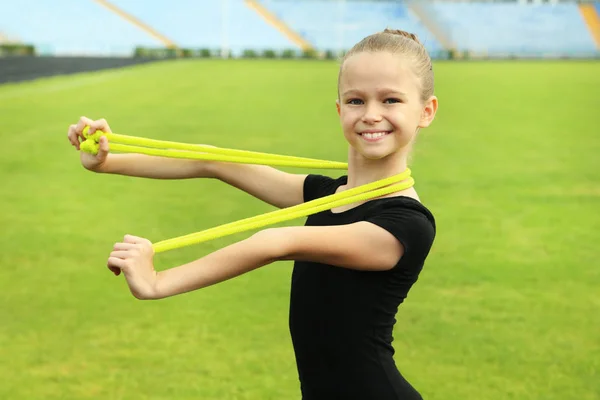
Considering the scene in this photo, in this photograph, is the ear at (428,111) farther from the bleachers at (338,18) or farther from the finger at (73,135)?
the bleachers at (338,18)

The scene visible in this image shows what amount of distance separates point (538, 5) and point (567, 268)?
6439 cm

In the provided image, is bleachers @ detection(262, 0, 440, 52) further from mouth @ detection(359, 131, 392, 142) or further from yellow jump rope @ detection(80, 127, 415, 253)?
mouth @ detection(359, 131, 392, 142)

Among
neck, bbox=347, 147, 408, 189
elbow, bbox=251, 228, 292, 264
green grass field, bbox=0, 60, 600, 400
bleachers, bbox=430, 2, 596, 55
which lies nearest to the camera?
elbow, bbox=251, 228, 292, 264

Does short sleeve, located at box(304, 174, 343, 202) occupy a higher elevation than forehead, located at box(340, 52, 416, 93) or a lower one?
lower

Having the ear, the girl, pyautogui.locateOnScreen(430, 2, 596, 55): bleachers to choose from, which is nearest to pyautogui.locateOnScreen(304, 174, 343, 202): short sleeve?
the girl

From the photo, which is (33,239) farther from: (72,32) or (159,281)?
(72,32)

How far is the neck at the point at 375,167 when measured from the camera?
2.88m

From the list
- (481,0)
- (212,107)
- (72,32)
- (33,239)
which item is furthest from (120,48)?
(33,239)

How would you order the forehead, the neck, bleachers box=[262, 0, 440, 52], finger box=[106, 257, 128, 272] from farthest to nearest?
bleachers box=[262, 0, 440, 52]
the neck
the forehead
finger box=[106, 257, 128, 272]

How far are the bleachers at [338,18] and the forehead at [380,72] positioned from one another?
61.0 metres

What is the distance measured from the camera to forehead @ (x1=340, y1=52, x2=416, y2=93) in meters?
2.74

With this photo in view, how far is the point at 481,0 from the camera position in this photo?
69.6 m

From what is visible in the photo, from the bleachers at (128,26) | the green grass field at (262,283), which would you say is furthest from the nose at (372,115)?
the bleachers at (128,26)

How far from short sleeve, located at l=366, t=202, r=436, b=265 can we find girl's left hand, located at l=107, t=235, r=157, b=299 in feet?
2.08
